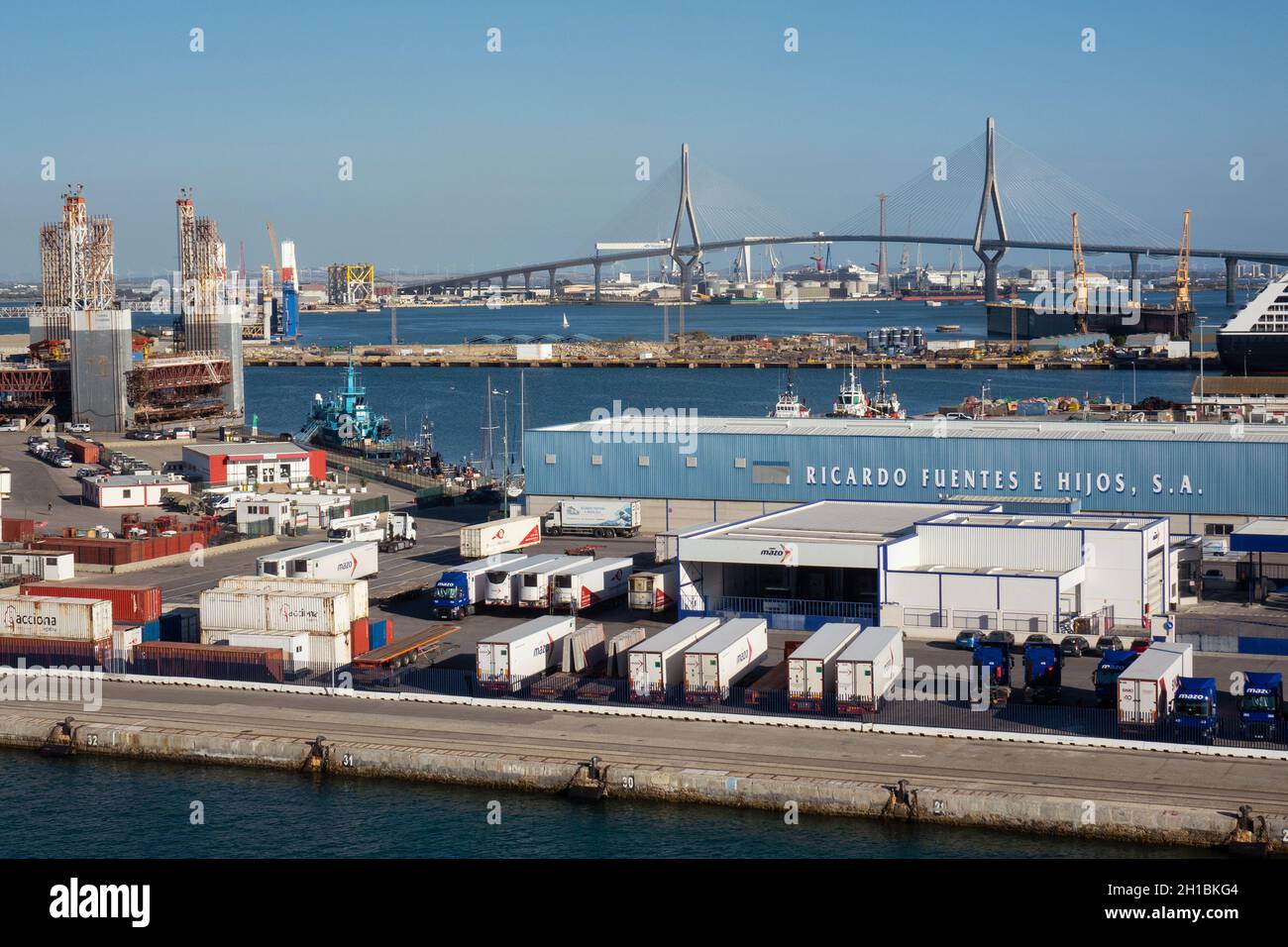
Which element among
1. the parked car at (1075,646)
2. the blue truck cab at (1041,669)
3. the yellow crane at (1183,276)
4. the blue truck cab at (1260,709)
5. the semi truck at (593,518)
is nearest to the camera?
the blue truck cab at (1260,709)

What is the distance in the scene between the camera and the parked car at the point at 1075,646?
14.5 m

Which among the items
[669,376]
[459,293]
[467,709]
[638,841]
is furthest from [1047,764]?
[459,293]

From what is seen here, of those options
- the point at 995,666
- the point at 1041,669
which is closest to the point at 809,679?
the point at 995,666

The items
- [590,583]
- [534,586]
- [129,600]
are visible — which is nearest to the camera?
[129,600]

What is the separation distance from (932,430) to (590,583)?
588 centimetres

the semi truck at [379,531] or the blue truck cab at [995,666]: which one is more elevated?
the semi truck at [379,531]

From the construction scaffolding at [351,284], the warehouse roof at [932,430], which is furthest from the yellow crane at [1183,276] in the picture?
the construction scaffolding at [351,284]

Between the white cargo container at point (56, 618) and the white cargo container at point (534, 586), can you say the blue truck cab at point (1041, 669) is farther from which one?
the white cargo container at point (56, 618)

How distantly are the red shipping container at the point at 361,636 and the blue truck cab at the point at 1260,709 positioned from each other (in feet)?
24.8

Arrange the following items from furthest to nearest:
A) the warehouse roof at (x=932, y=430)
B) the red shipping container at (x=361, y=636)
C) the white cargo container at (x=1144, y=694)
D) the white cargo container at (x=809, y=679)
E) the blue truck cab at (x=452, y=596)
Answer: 1. the warehouse roof at (x=932, y=430)
2. the blue truck cab at (x=452, y=596)
3. the red shipping container at (x=361, y=636)
4. the white cargo container at (x=809, y=679)
5. the white cargo container at (x=1144, y=694)

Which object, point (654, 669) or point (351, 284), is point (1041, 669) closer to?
point (654, 669)

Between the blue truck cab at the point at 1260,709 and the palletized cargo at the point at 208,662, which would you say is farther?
the palletized cargo at the point at 208,662

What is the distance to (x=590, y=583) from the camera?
54.5ft

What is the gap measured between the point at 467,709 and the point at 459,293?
497 feet
